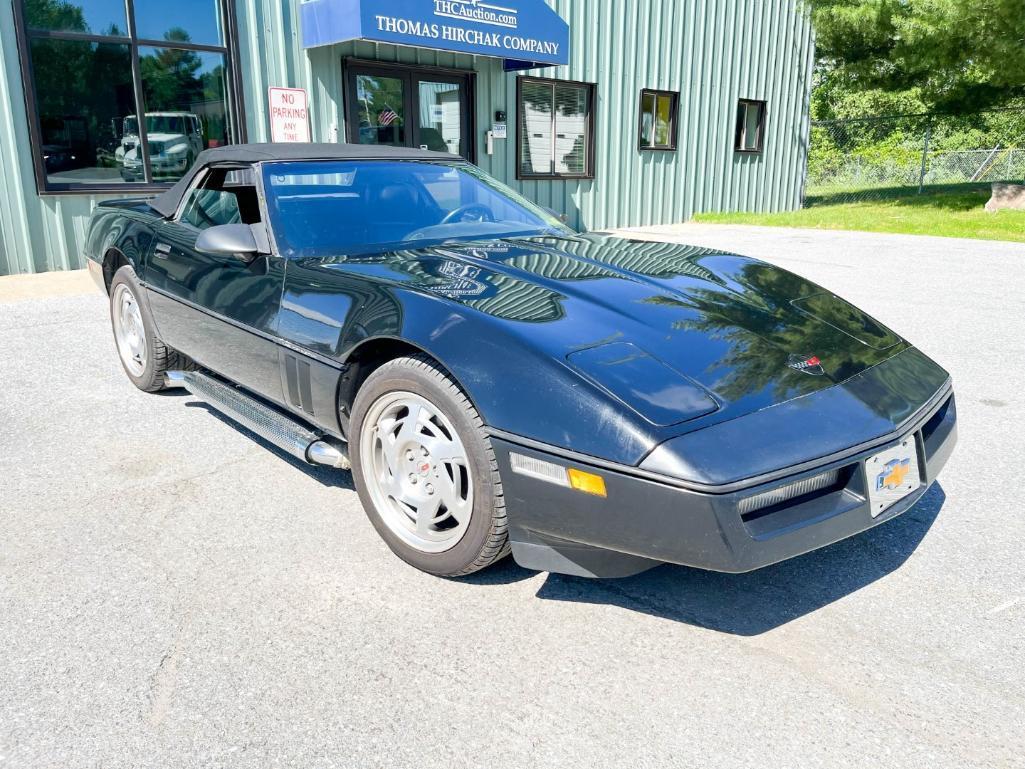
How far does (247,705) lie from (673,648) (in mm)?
1141

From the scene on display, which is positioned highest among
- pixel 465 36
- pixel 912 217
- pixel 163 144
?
→ pixel 465 36

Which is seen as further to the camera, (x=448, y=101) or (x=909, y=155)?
(x=909, y=155)

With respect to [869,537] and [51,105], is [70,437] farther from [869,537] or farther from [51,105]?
[51,105]

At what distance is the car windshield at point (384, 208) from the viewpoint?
3369mm

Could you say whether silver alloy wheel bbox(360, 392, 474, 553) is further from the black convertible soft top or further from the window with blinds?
the window with blinds

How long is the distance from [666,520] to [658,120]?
13971 millimetres

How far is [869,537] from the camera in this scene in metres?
2.89

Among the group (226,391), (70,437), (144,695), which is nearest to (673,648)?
(144,695)

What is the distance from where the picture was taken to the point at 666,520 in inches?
81.7

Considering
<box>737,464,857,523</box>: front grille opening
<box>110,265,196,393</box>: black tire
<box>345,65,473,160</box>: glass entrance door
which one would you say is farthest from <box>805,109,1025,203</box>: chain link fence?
<box>737,464,857,523</box>: front grille opening

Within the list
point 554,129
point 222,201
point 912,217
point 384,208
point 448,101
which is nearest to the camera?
point 384,208

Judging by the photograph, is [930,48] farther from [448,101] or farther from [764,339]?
[764,339]

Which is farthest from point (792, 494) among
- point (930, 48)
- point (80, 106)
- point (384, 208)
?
point (930, 48)

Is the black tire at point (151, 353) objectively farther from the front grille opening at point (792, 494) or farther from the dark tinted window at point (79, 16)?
the dark tinted window at point (79, 16)
